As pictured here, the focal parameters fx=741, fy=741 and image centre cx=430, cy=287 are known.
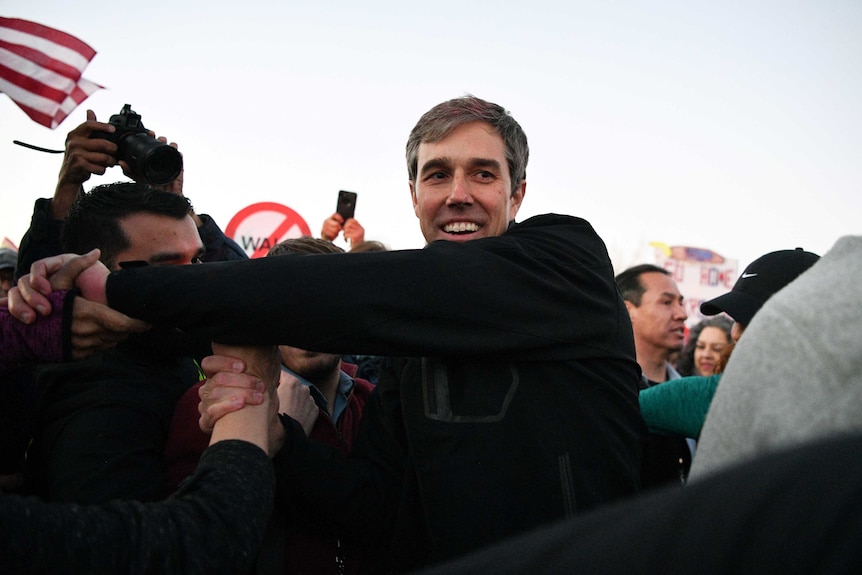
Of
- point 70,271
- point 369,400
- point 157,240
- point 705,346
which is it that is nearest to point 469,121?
point 369,400

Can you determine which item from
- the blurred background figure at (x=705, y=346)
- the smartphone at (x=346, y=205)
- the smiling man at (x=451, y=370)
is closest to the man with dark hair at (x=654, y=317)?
the blurred background figure at (x=705, y=346)

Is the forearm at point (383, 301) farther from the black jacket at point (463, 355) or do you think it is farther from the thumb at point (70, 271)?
the thumb at point (70, 271)

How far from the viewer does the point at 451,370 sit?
1.78 metres

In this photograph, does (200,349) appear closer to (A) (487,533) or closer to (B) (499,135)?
(A) (487,533)

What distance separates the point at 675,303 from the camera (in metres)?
5.30

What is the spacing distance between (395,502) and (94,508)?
2.94 feet

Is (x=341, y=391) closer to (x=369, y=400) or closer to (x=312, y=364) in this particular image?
(x=312, y=364)

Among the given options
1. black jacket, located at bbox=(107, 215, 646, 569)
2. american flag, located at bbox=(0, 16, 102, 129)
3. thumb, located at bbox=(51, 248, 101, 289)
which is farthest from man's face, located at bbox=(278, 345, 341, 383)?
american flag, located at bbox=(0, 16, 102, 129)

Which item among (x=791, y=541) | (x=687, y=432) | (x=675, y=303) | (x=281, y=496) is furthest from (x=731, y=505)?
(x=675, y=303)

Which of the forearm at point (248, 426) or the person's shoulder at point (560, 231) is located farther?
the person's shoulder at point (560, 231)

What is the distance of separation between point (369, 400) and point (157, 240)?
35.0 inches

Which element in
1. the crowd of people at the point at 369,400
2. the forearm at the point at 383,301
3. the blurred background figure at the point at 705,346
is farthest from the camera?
the blurred background figure at the point at 705,346

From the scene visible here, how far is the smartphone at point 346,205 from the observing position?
5.60 m

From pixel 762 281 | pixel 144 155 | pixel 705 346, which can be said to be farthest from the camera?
pixel 705 346
